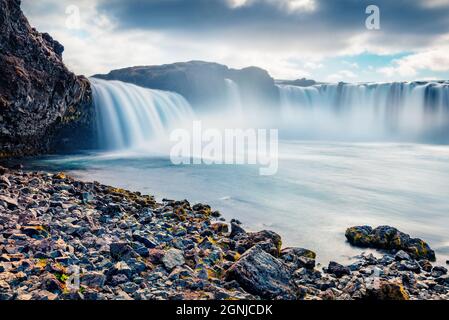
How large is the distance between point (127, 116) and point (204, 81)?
25.7m

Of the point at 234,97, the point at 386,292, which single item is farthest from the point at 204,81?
the point at 386,292

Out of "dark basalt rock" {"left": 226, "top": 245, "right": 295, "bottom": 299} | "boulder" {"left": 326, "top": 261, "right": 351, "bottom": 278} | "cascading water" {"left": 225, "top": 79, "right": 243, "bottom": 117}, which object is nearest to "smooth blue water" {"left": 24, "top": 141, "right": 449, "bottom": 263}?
"boulder" {"left": 326, "top": 261, "right": 351, "bottom": 278}

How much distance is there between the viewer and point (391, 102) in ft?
194

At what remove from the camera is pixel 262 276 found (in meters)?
5.84

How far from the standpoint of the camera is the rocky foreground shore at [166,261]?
5.34 meters

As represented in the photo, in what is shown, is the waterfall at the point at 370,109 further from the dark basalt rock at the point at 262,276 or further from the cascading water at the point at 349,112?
the dark basalt rock at the point at 262,276

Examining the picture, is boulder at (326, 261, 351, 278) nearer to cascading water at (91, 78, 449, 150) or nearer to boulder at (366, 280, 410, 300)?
boulder at (366, 280, 410, 300)

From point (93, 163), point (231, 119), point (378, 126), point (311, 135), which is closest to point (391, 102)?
point (378, 126)

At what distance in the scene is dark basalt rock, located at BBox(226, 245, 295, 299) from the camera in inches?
220

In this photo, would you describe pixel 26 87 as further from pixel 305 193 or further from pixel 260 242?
pixel 260 242

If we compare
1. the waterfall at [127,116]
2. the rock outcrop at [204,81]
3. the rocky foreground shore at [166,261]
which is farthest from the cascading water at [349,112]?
the rocky foreground shore at [166,261]

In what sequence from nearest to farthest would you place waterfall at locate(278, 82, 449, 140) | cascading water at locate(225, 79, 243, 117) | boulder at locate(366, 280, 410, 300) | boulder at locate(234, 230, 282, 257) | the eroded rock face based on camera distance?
boulder at locate(366, 280, 410, 300) → boulder at locate(234, 230, 282, 257) → the eroded rock face → waterfall at locate(278, 82, 449, 140) → cascading water at locate(225, 79, 243, 117)

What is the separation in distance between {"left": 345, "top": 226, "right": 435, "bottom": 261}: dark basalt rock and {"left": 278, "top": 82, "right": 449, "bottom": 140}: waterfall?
181 feet
